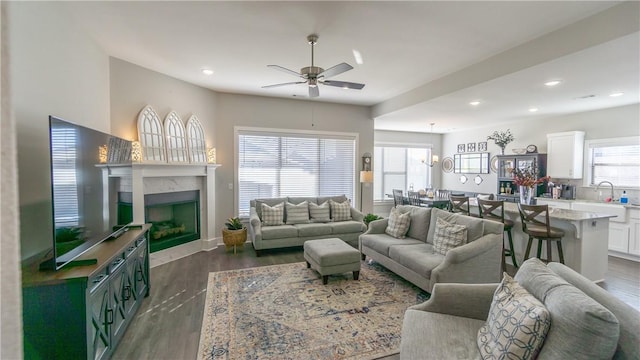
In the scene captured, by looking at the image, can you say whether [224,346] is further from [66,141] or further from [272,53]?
[272,53]

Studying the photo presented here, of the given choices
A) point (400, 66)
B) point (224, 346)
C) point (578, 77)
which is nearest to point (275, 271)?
point (224, 346)

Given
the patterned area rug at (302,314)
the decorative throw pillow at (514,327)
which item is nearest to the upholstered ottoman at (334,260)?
the patterned area rug at (302,314)

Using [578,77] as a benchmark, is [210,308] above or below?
below

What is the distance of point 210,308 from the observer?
3.08 metres

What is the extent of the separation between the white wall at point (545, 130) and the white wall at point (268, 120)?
3.80 m

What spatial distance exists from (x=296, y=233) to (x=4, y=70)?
4764 mm

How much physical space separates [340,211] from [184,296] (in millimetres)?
3093

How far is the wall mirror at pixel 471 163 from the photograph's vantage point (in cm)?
822

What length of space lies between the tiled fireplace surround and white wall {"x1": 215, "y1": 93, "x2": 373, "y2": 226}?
1.34 ft

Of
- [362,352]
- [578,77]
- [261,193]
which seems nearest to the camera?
[362,352]

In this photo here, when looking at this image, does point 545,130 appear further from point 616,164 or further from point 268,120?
point 268,120

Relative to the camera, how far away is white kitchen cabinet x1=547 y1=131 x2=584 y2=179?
5.96m

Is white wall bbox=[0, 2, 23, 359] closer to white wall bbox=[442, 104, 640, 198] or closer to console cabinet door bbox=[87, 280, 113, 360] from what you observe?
console cabinet door bbox=[87, 280, 113, 360]

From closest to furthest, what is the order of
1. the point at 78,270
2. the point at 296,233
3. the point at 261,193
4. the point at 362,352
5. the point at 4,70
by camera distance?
the point at 4,70 < the point at 78,270 < the point at 362,352 < the point at 296,233 < the point at 261,193
